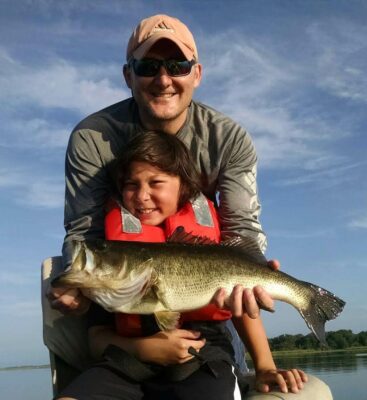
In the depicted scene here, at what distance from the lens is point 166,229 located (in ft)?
17.1

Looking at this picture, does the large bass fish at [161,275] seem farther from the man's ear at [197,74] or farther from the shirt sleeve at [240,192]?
the man's ear at [197,74]

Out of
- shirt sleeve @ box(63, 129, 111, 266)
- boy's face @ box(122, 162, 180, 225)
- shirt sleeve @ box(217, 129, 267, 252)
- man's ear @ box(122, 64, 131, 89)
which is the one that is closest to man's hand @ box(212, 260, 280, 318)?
shirt sleeve @ box(217, 129, 267, 252)

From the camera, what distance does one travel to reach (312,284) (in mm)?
4910

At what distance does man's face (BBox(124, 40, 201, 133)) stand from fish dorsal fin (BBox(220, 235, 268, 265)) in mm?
1547

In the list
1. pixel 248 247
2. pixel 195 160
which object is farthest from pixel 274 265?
pixel 195 160

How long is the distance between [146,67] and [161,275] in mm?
2342

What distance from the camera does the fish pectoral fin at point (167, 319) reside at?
4.23 m

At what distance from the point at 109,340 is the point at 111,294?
0.79m

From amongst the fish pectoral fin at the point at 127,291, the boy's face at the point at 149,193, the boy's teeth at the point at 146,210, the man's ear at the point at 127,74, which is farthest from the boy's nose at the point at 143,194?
the man's ear at the point at 127,74

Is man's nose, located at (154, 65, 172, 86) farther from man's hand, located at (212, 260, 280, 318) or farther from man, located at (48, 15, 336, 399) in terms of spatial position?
man's hand, located at (212, 260, 280, 318)

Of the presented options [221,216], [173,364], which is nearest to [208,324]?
[173,364]

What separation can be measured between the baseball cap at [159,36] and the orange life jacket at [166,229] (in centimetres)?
153

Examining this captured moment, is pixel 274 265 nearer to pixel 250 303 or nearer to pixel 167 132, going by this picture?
pixel 250 303

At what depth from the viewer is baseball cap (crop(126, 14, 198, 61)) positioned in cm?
565
